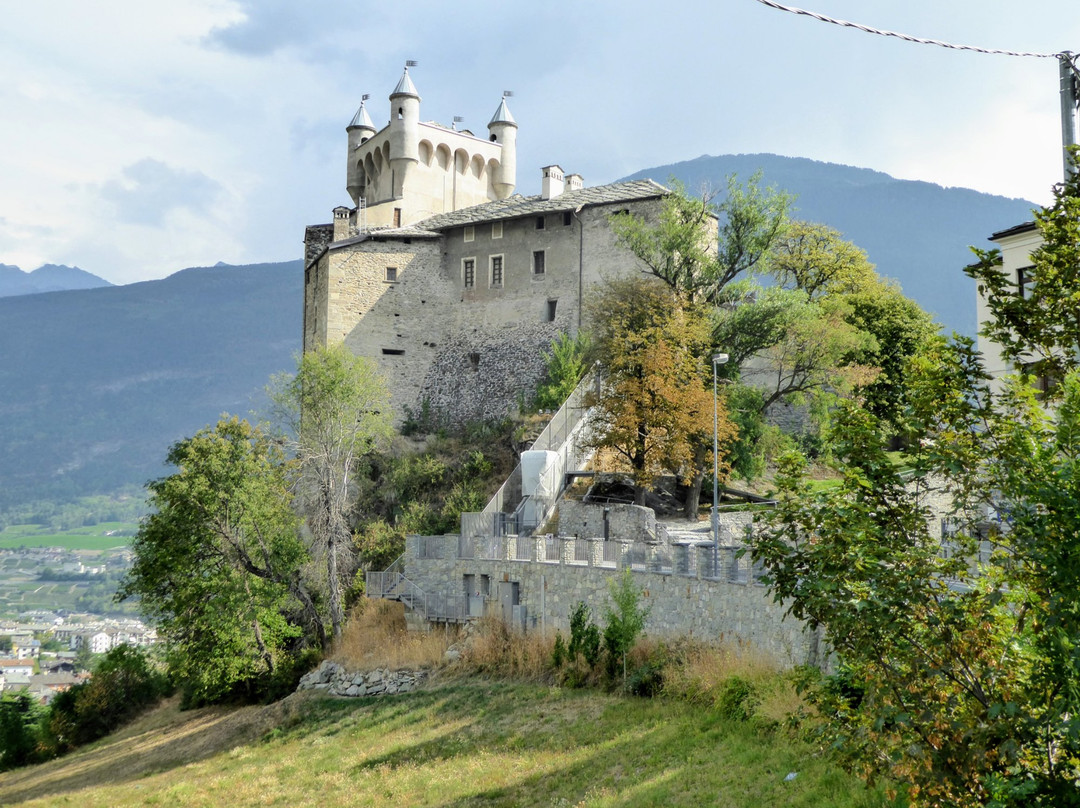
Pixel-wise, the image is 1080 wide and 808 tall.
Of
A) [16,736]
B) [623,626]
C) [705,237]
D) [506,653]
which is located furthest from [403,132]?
[623,626]

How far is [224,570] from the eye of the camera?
3731cm

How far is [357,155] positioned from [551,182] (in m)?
15.3

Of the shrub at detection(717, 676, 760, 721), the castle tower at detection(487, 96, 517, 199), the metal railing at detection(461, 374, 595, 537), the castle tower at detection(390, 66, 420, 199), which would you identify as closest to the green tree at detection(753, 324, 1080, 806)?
the shrub at detection(717, 676, 760, 721)

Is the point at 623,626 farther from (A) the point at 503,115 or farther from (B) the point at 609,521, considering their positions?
(A) the point at 503,115

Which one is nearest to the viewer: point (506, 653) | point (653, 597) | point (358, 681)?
point (653, 597)

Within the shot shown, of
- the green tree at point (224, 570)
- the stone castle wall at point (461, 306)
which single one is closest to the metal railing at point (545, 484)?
the stone castle wall at point (461, 306)

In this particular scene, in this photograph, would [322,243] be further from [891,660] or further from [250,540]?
[891,660]

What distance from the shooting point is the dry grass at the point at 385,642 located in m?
31.8

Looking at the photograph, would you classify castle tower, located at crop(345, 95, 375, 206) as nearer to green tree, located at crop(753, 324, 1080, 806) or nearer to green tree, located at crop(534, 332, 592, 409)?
green tree, located at crop(534, 332, 592, 409)

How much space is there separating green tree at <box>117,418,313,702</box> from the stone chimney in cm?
1887

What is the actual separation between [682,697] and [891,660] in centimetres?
1307

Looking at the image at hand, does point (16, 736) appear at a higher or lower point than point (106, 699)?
lower

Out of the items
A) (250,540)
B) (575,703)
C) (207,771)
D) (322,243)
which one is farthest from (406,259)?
(575,703)

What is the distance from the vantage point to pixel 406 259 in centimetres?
5169
